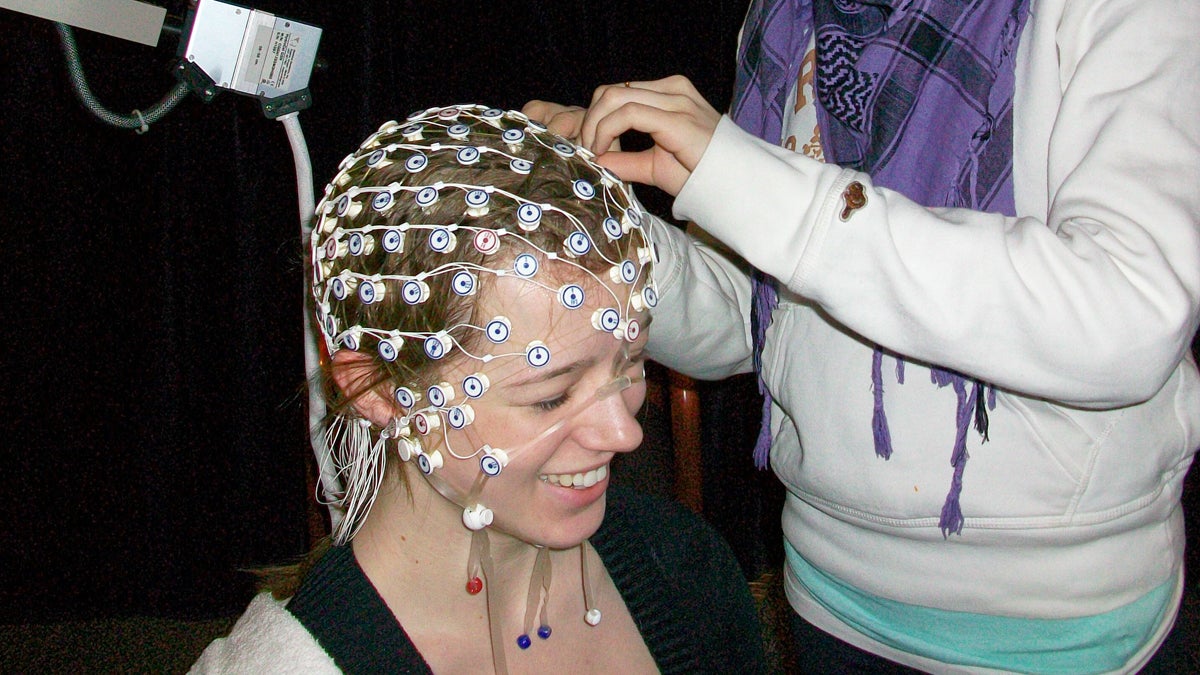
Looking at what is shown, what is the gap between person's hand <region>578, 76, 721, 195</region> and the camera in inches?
32.2

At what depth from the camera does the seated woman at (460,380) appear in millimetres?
812

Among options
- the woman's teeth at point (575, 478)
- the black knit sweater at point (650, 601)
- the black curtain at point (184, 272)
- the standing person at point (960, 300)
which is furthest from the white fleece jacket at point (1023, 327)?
the black curtain at point (184, 272)

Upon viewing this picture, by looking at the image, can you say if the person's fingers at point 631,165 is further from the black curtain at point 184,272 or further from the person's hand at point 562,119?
the black curtain at point 184,272

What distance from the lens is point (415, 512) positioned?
0.96 m

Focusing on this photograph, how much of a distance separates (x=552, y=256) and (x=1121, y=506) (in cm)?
65

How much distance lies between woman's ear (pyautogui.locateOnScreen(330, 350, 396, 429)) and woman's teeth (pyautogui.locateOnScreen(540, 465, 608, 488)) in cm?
18

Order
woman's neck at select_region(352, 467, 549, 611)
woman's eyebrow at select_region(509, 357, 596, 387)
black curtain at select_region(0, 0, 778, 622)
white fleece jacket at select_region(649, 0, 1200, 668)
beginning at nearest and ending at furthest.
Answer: white fleece jacket at select_region(649, 0, 1200, 668)
woman's eyebrow at select_region(509, 357, 596, 387)
woman's neck at select_region(352, 467, 549, 611)
black curtain at select_region(0, 0, 778, 622)

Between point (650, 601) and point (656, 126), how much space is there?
0.62 metres

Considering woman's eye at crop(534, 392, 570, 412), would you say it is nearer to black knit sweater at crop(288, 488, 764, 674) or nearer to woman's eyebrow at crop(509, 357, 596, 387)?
woman's eyebrow at crop(509, 357, 596, 387)

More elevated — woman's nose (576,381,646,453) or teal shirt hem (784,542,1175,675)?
woman's nose (576,381,646,453)

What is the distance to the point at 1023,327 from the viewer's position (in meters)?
0.74

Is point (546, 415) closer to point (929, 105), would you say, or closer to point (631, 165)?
point (631, 165)

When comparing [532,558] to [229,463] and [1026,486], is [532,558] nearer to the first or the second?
[1026,486]

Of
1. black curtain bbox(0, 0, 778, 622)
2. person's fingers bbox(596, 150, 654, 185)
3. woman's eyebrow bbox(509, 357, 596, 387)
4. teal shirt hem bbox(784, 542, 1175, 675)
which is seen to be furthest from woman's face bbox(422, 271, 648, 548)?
black curtain bbox(0, 0, 778, 622)
